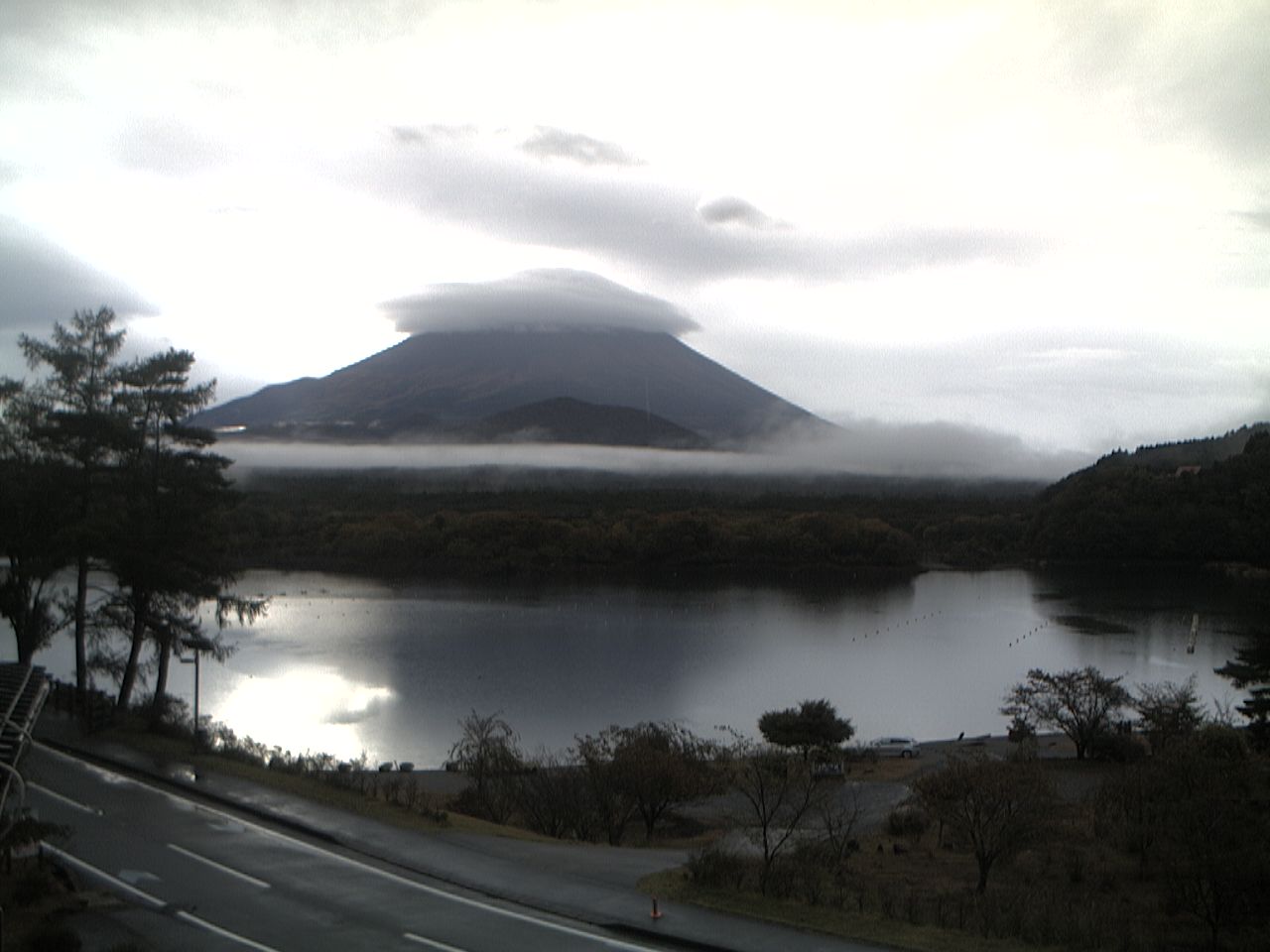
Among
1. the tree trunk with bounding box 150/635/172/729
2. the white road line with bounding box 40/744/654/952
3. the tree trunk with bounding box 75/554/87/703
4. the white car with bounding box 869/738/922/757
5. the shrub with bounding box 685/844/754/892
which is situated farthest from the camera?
the white car with bounding box 869/738/922/757

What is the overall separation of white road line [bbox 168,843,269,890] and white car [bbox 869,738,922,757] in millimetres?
14671

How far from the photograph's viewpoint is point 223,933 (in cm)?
674

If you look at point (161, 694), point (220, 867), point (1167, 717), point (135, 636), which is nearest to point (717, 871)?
point (220, 867)

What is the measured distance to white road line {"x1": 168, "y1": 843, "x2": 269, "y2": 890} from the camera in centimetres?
784

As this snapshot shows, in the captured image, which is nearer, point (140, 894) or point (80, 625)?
point (140, 894)

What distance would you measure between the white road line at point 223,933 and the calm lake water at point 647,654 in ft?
44.1

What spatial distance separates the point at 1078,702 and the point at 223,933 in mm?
17809

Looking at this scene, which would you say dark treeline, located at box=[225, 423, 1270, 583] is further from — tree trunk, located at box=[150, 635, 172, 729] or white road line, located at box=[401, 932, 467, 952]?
white road line, located at box=[401, 932, 467, 952]

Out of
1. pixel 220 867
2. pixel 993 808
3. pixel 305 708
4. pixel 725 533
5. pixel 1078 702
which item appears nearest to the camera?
pixel 220 867

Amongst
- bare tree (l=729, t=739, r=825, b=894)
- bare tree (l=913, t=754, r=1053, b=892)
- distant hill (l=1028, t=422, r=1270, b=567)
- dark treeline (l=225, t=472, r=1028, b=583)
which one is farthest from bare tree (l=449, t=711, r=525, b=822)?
distant hill (l=1028, t=422, r=1270, b=567)

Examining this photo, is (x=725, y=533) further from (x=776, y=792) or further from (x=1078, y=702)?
(x=776, y=792)

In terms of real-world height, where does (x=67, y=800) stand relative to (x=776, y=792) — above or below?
below

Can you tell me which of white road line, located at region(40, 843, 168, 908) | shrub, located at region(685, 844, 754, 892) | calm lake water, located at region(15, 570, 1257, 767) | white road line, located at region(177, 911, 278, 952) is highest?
shrub, located at region(685, 844, 754, 892)

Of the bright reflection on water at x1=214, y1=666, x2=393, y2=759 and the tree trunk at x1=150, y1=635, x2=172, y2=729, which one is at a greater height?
the tree trunk at x1=150, y1=635, x2=172, y2=729
